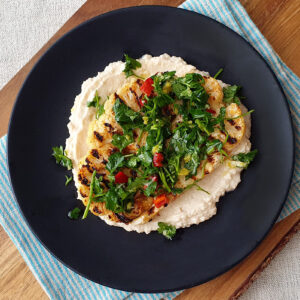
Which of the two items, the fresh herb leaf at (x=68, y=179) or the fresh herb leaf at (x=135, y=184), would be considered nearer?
the fresh herb leaf at (x=135, y=184)

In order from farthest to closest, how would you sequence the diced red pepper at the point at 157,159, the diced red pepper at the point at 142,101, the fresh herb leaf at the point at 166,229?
1. the fresh herb leaf at the point at 166,229
2. the diced red pepper at the point at 142,101
3. the diced red pepper at the point at 157,159

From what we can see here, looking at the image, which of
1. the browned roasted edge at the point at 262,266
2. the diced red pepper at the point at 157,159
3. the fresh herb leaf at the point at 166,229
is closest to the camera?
the diced red pepper at the point at 157,159

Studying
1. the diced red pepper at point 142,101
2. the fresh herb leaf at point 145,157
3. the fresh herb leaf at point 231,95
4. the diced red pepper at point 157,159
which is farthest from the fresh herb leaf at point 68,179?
the fresh herb leaf at point 231,95

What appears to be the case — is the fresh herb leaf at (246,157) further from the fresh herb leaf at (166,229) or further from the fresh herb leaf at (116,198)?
the fresh herb leaf at (116,198)

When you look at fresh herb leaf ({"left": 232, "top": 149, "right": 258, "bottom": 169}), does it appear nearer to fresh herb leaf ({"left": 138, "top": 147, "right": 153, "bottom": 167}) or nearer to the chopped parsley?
the chopped parsley

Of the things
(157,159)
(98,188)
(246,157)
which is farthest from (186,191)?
(98,188)

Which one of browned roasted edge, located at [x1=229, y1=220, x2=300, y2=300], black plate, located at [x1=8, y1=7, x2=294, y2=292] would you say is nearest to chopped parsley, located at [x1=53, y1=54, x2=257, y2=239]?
black plate, located at [x1=8, y1=7, x2=294, y2=292]
